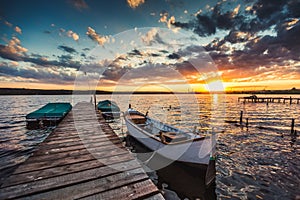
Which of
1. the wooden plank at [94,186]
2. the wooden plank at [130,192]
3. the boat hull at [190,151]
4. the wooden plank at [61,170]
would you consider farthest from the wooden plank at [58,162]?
the boat hull at [190,151]

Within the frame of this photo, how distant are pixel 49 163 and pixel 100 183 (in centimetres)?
175

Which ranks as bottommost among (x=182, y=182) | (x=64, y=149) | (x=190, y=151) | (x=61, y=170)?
(x=182, y=182)

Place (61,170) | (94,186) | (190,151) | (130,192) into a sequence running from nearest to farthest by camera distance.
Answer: (130,192) < (94,186) < (61,170) < (190,151)

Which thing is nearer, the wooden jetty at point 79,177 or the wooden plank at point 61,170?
the wooden jetty at point 79,177

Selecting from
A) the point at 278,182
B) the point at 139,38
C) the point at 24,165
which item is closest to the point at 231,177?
the point at 278,182

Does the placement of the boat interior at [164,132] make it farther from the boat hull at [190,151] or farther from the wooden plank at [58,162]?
the wooden plank at [58,162]

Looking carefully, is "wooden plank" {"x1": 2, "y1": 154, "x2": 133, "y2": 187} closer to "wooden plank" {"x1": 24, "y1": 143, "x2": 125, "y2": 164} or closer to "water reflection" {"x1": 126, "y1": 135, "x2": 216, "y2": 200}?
"wooden plank" {"x1": 24, "y1": 143, "x2": 125, "y2": 164}

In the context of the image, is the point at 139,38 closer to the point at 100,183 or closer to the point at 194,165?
the point at 194,165

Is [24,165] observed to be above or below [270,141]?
above

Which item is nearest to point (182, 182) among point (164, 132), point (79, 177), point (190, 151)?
point (190, 151)

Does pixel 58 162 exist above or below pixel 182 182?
above

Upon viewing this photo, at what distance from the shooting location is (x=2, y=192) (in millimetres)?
2496

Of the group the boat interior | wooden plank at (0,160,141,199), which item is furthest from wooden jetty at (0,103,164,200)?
the boat interior

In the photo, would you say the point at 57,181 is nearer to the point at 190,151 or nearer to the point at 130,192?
the point at 130,192
